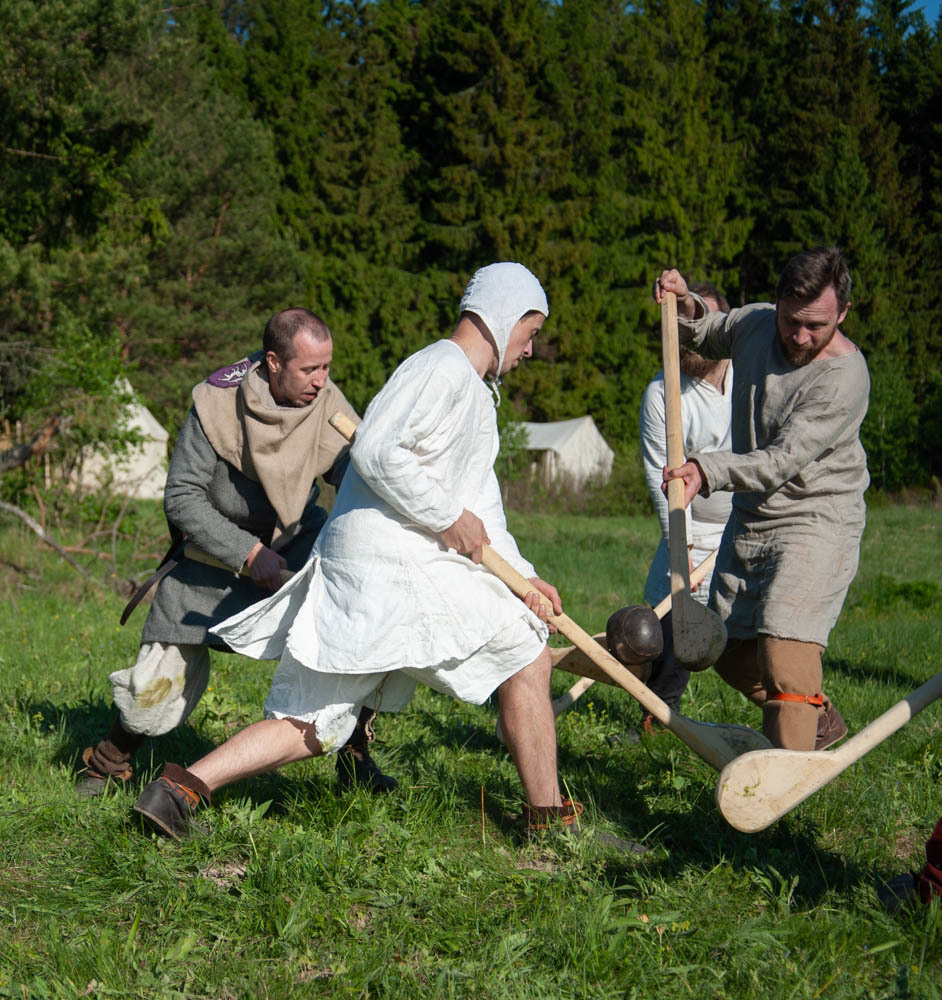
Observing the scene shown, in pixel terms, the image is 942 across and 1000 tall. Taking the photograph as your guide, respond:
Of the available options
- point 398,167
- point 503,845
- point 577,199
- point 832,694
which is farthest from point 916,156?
point 503,845

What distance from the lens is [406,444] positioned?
11.1 ft

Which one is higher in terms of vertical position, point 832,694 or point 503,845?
point 503,845

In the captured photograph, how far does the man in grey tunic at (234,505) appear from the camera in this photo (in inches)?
157

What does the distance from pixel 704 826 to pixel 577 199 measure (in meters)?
35.8

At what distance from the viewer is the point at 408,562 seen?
3.49 meters

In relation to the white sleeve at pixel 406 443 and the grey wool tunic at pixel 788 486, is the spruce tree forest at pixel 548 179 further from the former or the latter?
the white sleeve at pixel 406 443

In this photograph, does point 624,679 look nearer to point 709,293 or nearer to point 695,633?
→ point 695,633

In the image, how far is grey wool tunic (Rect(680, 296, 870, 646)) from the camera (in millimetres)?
3959

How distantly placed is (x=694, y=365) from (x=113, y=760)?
3.26 meters

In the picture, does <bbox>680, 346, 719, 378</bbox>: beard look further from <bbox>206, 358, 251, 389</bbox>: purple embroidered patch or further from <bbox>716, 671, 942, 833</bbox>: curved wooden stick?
<bbox>716, 671, 942, 833</bbox>: curved wooden stick

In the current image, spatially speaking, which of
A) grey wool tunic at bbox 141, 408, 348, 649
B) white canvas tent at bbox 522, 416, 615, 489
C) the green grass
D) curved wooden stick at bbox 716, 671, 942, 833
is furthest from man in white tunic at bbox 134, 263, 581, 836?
white canvas tent at bbox 522, 416, 615, 489

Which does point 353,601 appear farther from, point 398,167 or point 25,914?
point 398,167

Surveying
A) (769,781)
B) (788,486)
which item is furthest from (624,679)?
(788,486)

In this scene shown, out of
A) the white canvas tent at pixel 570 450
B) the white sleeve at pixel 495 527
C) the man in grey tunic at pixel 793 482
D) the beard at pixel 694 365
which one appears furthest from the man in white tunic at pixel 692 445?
the white canvas tent at pixel 570 450
